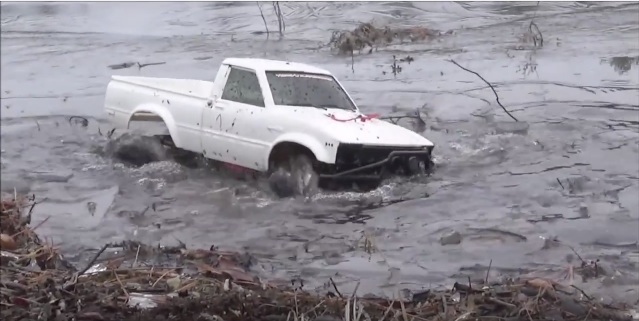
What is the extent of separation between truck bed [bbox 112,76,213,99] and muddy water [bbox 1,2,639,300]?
0.19 feet

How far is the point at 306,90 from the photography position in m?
5.31

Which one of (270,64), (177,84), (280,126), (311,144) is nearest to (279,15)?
(270,64)

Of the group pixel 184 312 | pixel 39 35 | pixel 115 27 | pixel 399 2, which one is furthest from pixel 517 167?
pixel 39 35

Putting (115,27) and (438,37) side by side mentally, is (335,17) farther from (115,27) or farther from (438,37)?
(115,27)

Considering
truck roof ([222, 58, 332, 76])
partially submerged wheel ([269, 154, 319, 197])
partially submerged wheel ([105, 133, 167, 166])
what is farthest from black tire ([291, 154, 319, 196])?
partially submerged wheel ([105, 133, 167, 166])

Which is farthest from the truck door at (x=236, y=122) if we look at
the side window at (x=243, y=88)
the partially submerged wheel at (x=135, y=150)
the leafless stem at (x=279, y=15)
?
the leafless stem at (x=279, y=15)

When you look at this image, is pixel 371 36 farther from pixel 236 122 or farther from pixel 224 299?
pixel 224 299

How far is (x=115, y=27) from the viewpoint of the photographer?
5340mm

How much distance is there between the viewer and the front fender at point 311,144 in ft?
17.2

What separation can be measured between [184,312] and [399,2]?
1.96 metres

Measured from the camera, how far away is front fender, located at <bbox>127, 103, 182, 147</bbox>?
5457mm

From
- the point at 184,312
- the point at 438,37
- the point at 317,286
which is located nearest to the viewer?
the point at 184,312

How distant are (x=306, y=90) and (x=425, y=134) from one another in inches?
29.8

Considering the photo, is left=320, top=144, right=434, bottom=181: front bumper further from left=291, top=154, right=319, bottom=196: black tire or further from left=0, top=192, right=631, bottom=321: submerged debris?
left=0, top=192, right=631, bottom=321: submerged debris
